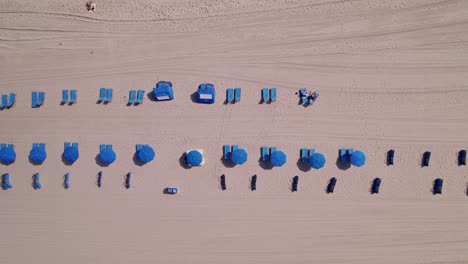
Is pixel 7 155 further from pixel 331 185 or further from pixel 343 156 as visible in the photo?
pixel 343 156

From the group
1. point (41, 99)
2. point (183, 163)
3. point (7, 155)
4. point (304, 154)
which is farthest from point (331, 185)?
point (7, 155)

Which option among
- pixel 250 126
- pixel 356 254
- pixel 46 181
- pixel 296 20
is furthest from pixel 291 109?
pixel 46 181

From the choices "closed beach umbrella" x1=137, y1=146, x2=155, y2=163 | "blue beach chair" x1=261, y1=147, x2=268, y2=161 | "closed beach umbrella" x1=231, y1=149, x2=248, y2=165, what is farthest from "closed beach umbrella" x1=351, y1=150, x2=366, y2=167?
"closed beach umbrella" x1=137, y1=146, x2=155, y2=163

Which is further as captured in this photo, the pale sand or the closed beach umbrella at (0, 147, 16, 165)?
the closed beach umbrella at (0, 147, 16, 165)

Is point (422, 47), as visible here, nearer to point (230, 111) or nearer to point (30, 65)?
point (230, 111)

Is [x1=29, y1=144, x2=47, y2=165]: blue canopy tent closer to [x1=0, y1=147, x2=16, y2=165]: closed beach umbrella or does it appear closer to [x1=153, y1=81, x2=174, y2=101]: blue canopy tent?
[x1=0, y1=147, x2=16, y2=165]: closed beach umbrella

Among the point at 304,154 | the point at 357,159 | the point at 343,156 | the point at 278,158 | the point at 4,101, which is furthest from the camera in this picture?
the point at 4,101
